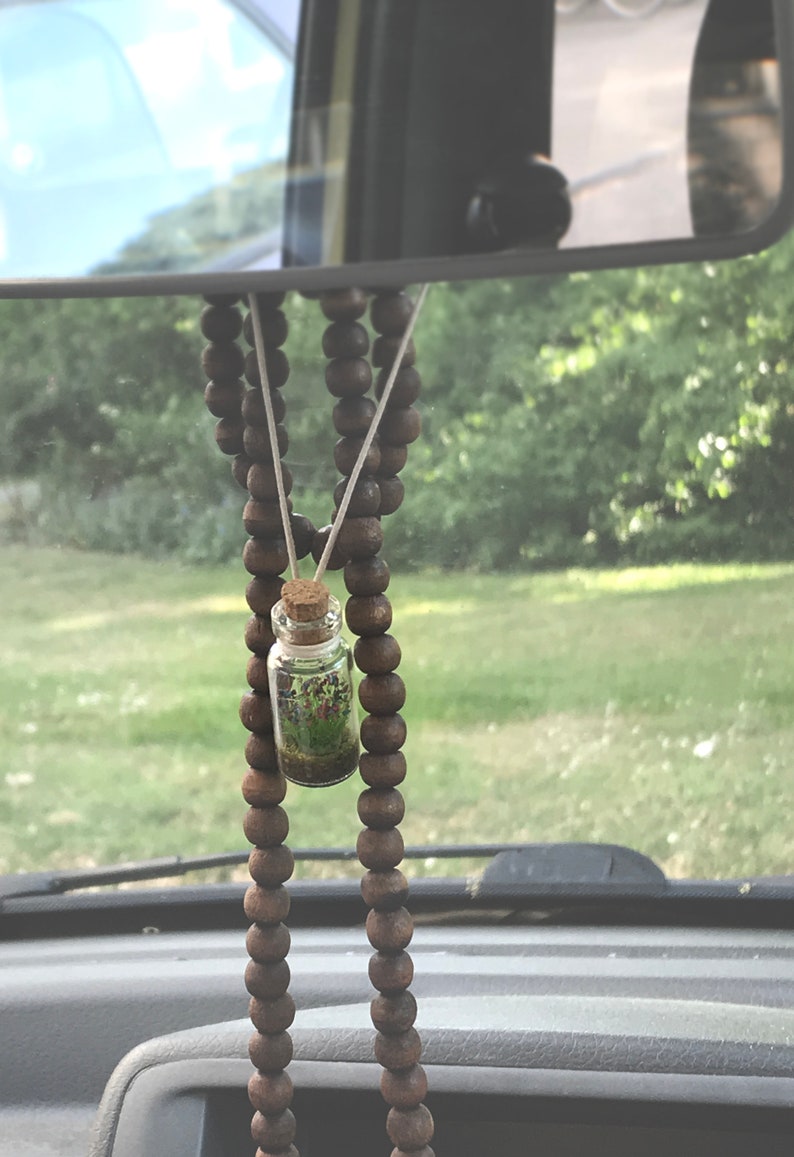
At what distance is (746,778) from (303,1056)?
1706 mm

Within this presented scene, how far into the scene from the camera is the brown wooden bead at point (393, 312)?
102 cm

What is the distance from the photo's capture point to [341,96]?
84 cm

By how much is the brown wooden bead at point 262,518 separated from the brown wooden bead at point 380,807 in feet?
0.75

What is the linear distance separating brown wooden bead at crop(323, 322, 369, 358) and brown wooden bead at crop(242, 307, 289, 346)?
68 millimetres

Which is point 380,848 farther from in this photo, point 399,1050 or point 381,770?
point 399,1050

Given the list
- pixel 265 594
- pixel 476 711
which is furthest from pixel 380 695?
pixel 476 711

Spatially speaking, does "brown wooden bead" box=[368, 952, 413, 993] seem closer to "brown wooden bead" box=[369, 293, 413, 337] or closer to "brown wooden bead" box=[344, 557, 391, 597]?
"brown wooden bead" box=[344, 557, 391, 597]

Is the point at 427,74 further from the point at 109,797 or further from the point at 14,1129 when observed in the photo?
the point at 109,797

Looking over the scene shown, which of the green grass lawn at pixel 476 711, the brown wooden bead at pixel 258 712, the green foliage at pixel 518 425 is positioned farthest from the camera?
the green grass lawn at pixel 476 711

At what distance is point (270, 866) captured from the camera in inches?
43.3

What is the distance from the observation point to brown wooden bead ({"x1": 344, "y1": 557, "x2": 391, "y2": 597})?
3.43 feet

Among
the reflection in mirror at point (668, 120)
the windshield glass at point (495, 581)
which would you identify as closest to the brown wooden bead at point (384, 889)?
the reflection in mirror at point (668, 120)

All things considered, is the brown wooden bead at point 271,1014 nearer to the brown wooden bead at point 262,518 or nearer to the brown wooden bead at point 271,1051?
the brown wooden bead at point 271,1051

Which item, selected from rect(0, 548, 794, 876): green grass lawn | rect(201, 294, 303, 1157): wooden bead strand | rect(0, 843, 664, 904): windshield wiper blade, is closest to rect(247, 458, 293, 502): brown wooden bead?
rect(201, 294, 303, 1157): wooden bead strand
